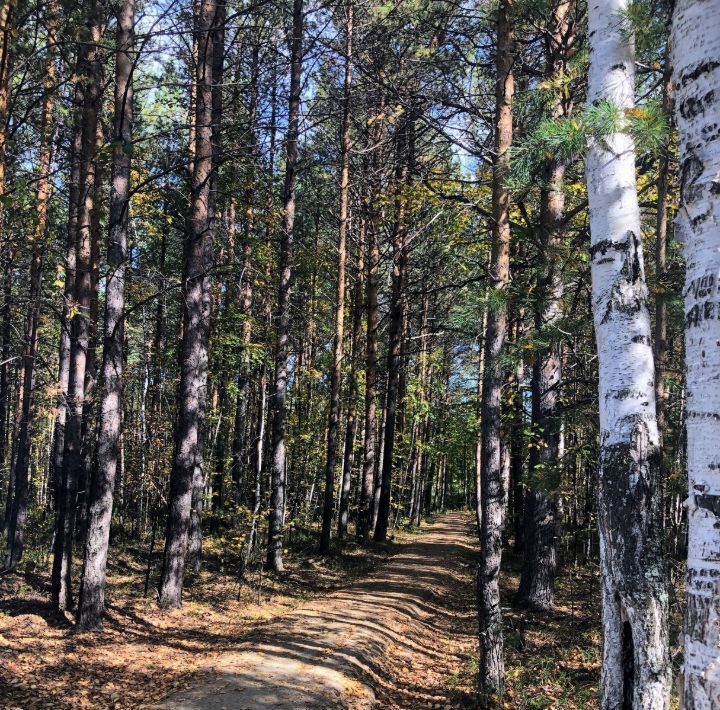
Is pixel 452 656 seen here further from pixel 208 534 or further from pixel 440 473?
pixel 440 473

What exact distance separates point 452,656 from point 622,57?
319 inches

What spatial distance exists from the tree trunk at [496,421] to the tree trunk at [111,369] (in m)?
5.12

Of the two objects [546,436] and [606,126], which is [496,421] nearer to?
[546,436]

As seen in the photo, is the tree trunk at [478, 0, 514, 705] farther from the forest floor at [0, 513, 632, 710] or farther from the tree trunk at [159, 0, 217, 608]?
the tree trunk at [159, 0, 217, 608]

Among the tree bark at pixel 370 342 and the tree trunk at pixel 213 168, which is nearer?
the tree trunk at pixel 213 168

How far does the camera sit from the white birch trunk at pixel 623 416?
10.8ft

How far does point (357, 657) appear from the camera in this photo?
766 centimetres

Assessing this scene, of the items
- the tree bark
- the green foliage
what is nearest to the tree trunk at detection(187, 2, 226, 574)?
the tree bark

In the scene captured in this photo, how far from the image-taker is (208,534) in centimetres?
1852

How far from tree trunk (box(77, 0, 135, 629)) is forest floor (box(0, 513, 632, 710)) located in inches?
31.3

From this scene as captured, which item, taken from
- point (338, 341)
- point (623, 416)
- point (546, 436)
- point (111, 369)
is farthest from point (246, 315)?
point (623, 416)

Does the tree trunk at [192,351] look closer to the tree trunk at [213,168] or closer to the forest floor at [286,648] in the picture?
the tree trunk at [213,168]

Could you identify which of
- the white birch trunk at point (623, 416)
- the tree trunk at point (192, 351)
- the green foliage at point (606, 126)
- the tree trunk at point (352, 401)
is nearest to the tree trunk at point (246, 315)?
the tree trunk at point (192, 351)

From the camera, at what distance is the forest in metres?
3.40
